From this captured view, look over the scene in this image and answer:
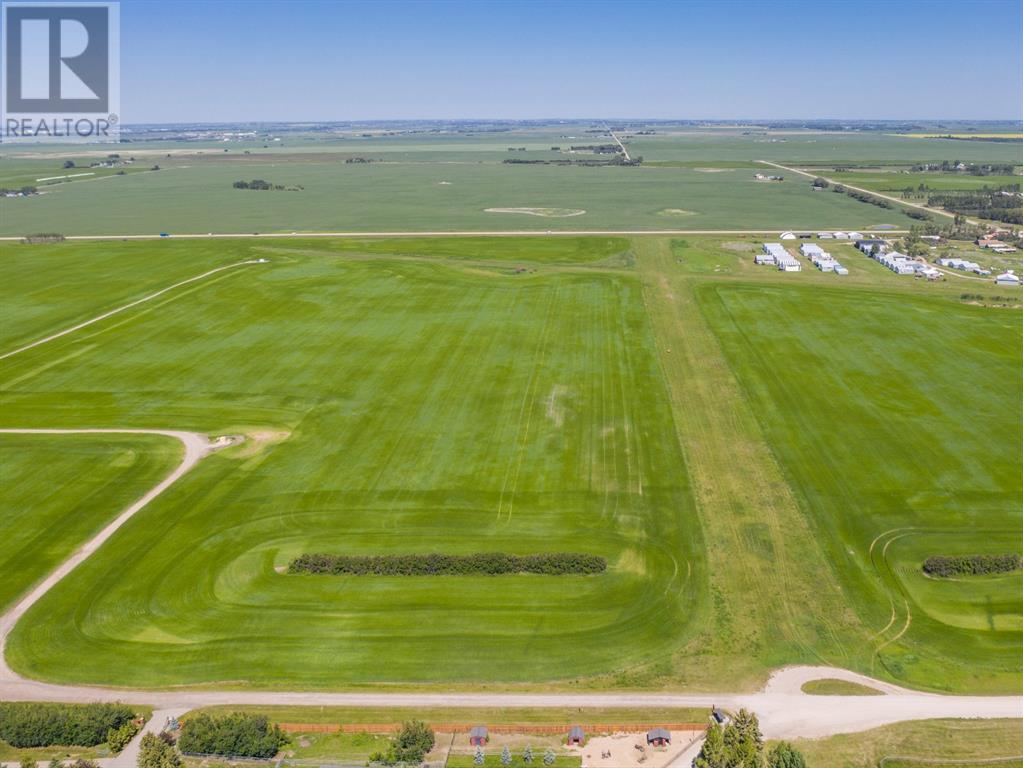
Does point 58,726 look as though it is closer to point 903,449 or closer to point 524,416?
point 524,416

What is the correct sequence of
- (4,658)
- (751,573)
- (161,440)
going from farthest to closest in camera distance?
(161,440) < (751,573) < (4,658)

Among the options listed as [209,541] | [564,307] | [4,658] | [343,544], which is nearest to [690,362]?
[564,307]

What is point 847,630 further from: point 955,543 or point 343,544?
point 343,544

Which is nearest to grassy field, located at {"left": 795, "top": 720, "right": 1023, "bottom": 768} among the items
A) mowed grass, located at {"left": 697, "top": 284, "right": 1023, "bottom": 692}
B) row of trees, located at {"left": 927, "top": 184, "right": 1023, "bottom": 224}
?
mowed grass, located at {"left": 697, "top": 284, "right": 1023, "bottom": 692}

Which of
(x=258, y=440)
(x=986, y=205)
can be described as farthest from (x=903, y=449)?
(x=986, y=205)

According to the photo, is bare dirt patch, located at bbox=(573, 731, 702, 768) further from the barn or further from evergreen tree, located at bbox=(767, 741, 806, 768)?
evergreen tree, located at bbox=(767, 741, 806, 768)
